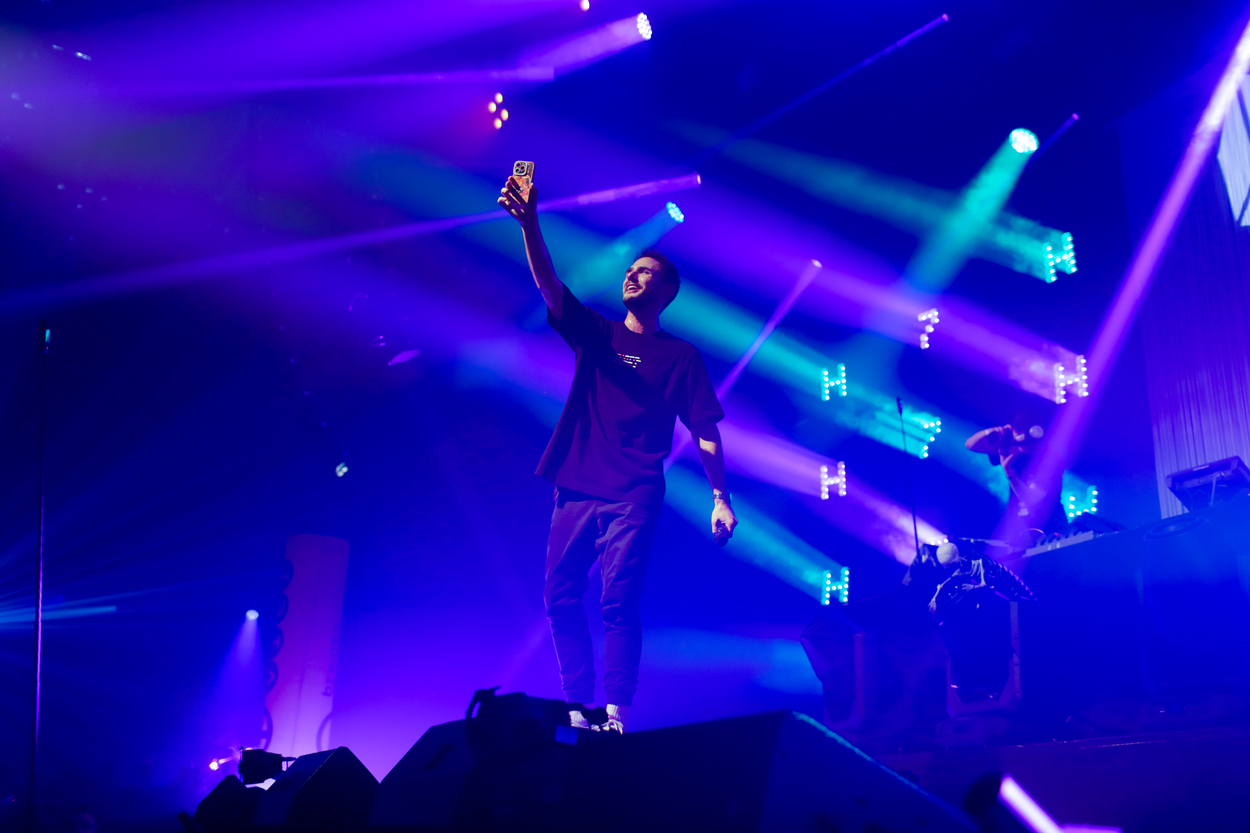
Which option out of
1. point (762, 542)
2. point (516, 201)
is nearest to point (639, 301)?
point (516, 201)

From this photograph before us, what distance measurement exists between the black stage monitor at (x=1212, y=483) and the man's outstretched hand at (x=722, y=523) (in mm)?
2224

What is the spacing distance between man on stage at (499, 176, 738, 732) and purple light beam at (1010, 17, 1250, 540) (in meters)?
3.79

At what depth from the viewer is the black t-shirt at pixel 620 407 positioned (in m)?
3.64

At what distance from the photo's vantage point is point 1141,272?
23.0ft

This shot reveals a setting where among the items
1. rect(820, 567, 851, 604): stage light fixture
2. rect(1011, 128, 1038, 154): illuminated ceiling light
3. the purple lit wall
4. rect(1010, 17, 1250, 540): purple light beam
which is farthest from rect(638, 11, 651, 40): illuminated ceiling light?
the purple lit wall

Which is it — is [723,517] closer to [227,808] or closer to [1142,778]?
[1142,778]

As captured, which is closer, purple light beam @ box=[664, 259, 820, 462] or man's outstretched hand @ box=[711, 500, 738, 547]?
man's outstretched hand @ box=[711, 500, 738, 547]

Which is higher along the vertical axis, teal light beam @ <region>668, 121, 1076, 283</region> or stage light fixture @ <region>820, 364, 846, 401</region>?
teal light beam @ <region>668, 121, 1076, 283</region>

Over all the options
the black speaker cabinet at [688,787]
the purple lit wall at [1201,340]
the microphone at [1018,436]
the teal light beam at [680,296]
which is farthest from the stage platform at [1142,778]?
the teal light beam at [680,296]

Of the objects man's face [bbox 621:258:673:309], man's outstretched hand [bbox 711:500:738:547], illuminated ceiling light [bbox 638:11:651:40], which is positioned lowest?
man's outstretched hand [bbox 711:500:738:547]

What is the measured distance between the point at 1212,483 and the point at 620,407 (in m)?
2.86

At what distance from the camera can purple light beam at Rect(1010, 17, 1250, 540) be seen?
21.7ft

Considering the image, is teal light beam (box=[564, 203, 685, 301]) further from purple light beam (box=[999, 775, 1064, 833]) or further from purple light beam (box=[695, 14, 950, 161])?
purple light beam (box=[999, 775, 1064, 833])

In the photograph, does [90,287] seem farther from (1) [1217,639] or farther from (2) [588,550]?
(1) [1217,639]
